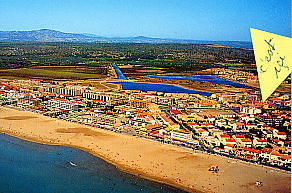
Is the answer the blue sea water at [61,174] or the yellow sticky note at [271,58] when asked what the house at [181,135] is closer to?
the blue sea water at [61,174]

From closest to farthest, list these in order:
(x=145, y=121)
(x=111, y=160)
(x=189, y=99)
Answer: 1. (x=111, y=160)
2. (x=145, y=121)
3. (x=189, y=99)

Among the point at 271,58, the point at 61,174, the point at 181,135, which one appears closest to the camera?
the point at 271,58

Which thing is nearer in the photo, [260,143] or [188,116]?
[260,143]

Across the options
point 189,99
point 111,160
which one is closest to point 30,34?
point 189,99

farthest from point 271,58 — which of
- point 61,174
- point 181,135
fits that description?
point 181,135

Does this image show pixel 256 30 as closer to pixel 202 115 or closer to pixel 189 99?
pixel 202 115

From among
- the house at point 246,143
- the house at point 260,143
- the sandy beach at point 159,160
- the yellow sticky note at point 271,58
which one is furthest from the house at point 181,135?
the yellow sticky note at point 271,58

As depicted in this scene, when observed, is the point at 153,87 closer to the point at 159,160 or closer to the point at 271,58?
the point at 159,160

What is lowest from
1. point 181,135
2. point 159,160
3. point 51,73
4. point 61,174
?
point 61,174
